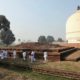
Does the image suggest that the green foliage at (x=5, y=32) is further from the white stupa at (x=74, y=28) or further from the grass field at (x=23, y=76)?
the grass field at (x=23, y=76)

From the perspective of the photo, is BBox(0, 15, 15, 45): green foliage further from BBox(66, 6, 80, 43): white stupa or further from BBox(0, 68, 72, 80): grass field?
BBox(0, 68, 72, 80): grass field

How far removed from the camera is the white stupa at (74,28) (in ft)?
88.3

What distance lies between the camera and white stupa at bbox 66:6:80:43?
2691 cm

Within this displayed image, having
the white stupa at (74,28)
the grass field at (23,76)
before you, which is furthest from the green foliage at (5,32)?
the grass field at (23,76)

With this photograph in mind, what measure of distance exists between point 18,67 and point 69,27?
1652 cm

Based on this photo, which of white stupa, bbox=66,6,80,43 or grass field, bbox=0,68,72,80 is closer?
grass field, bbox=0,68,72,80

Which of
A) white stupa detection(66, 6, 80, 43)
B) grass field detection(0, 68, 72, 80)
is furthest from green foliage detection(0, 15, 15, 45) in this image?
grass field detection(0, 68, 72, 80)

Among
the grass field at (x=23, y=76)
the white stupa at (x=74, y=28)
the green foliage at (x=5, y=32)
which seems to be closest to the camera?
the grass field at (x=23, y=76)

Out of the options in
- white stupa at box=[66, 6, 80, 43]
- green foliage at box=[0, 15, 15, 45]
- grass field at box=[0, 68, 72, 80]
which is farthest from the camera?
green foliage at box=[0, 15, 15, 45]

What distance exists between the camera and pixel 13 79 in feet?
34.7

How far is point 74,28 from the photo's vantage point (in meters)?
27.3

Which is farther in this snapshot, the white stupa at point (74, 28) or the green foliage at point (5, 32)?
the green foliage at point (5, 32)

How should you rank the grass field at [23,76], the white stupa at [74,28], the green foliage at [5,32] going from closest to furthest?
the grass field at [23,76] < the white stupa at [74,28] < the green foliage at [5,32]

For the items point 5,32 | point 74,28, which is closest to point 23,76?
point 74,28
